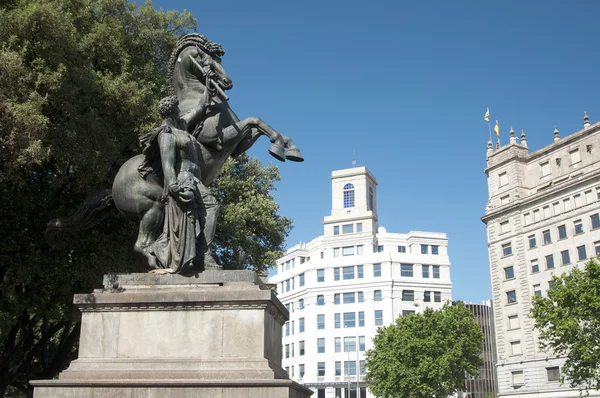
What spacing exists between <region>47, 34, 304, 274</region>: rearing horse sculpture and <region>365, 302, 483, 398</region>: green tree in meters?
51.4

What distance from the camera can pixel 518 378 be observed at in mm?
65500

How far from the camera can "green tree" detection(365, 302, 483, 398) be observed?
2215 inches

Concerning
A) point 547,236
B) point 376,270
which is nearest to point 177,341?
point 547,236

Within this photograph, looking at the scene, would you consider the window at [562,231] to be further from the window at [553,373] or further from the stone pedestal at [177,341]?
the stone pedestal at [177,341]

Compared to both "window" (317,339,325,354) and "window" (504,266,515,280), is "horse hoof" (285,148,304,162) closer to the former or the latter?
"window" (504,266,515,280)

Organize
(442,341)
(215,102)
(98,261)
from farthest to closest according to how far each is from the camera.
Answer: (442,341) → (98,261) → (215,102)

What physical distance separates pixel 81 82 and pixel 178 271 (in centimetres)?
929

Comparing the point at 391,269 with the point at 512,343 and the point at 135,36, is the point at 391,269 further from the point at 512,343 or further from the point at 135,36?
the point at 135,36

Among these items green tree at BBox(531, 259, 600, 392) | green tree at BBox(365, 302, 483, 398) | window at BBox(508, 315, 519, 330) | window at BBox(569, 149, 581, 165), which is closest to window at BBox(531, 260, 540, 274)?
window at BBox(508, 315, 519, 330)

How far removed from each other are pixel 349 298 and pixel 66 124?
8651 centimetres

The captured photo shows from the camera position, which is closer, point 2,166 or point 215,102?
point 215,102

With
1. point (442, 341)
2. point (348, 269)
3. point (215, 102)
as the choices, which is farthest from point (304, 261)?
point (215, 102)

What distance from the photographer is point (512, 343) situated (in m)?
66.8

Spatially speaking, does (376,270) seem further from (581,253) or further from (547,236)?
(581,253)
